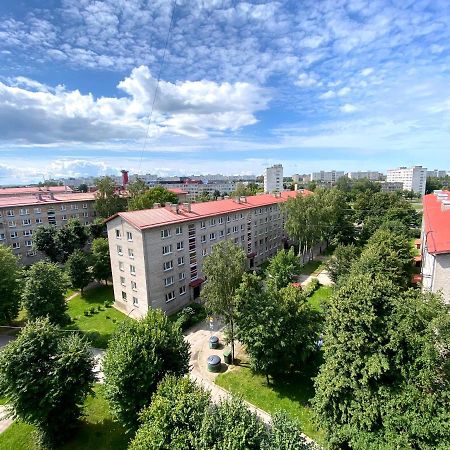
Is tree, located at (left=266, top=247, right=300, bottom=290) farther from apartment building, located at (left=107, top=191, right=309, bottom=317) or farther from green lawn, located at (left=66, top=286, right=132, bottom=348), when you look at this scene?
green lawn, located at (left=66, top=286, right=132, bottom=348)

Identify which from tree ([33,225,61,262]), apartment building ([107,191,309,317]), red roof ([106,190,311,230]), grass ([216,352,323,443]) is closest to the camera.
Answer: grass ([216,352,323,443])

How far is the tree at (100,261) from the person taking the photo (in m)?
40.7

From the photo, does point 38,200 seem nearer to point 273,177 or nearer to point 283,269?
point 283,269

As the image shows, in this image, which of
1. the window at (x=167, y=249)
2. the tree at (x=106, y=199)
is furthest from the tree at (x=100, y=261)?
the tree at (x=106, y=199)

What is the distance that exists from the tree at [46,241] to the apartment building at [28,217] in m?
5.58

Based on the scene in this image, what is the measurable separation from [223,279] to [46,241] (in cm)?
4062

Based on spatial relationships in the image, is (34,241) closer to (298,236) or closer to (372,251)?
(298,236)

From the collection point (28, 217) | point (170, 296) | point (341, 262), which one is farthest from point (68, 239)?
point (341, 262)

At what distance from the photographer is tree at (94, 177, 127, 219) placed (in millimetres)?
65562

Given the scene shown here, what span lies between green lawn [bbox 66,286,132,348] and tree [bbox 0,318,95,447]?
11.7 metres

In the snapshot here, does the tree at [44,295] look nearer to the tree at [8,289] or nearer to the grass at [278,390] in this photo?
the tree at [8,289]

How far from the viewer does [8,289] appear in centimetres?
3123

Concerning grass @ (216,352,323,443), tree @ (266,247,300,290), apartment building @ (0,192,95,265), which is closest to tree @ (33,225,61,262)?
apartment building @ (0,192,95,265)

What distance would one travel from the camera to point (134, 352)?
16.4 meters
